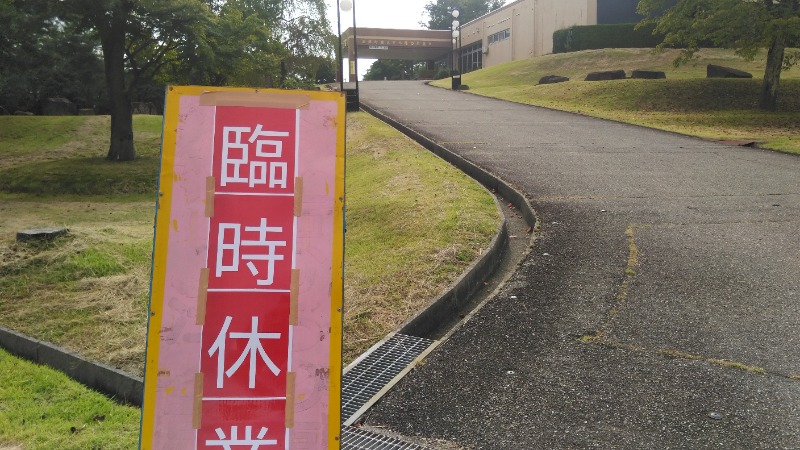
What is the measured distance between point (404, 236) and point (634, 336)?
3.36 m

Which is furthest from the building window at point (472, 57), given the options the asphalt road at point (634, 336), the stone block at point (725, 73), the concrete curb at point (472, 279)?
the asphalt road at point (634, 336)

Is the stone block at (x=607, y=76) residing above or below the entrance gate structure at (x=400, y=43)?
below

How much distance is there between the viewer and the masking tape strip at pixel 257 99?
2939mm

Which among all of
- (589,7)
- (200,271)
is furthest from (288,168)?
(589,7)

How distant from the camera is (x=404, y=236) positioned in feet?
26.3

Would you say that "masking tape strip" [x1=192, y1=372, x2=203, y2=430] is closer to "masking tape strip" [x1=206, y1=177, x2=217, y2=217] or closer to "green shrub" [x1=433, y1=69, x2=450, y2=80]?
"masking tape strip" [x1=206, y1=177, x2=217, y2=217]

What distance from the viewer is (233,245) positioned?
284cm

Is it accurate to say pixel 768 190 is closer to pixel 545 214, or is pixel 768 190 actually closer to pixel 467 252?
pixel 545 214

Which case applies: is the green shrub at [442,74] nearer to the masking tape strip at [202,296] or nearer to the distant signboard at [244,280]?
the distant signboard at [244,280]

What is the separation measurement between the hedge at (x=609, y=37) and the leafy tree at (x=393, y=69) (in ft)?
117

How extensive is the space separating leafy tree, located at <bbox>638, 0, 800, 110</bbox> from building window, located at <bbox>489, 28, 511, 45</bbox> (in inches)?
1170

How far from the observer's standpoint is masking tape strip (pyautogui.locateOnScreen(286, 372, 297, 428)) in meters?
2.76

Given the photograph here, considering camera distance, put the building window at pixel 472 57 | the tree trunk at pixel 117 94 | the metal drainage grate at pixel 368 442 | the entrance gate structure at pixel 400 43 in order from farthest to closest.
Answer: the entrance gate structure at pixel 400 43, the building window at pixel 472 57, the tree trunk at pixel 117 94, the metal drainage grate at pixel 368 442

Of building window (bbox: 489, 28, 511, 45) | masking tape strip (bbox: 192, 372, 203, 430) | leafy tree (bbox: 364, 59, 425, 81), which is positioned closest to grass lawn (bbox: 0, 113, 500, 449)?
masking tape strip (bbox: 192, 372, 203, 430)
